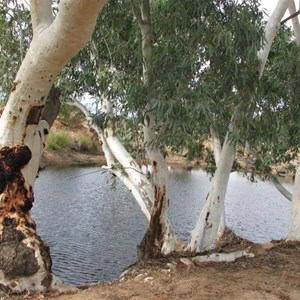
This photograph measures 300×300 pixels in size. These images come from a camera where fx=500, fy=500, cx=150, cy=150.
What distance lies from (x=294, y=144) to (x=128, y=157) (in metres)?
3.19

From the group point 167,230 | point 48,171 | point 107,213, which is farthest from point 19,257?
point 48,171

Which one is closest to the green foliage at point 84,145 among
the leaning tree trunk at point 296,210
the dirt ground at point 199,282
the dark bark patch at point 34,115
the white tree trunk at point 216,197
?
the leaning tree trunk at point 296,210

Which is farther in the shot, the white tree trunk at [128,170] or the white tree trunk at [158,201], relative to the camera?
the white tree trunk at [128,170]

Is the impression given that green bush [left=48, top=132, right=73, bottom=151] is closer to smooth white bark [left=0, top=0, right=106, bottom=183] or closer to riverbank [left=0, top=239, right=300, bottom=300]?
riverbank [left=0, top=239, right=300, bottom=300]

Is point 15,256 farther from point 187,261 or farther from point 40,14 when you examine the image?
point 40,14

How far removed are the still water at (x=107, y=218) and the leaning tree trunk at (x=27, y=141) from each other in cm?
445

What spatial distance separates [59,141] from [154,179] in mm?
24015

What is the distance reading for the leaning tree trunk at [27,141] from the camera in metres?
3.77

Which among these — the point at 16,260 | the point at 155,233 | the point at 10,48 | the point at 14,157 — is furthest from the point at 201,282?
the point at 10,48

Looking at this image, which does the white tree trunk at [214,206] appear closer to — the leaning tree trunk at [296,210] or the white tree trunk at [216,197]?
the white tree trunk at [216,197]

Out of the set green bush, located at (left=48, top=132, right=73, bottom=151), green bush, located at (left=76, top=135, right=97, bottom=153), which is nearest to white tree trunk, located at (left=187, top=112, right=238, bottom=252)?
green bush, located at (left=48, top=132, right=73, bottom=151)

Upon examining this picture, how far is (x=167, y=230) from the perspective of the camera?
5820 mm

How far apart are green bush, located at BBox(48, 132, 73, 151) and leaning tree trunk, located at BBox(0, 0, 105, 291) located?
2418 centimetres

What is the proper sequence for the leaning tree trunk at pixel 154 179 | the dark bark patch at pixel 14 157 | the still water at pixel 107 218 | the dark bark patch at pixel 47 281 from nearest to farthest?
the dark bark patch at pixel 47 281 < the dark bark patch at pixel 14 157 < the leaning tree trunk at pixel 154 179 < the still water at pixel 107 218
